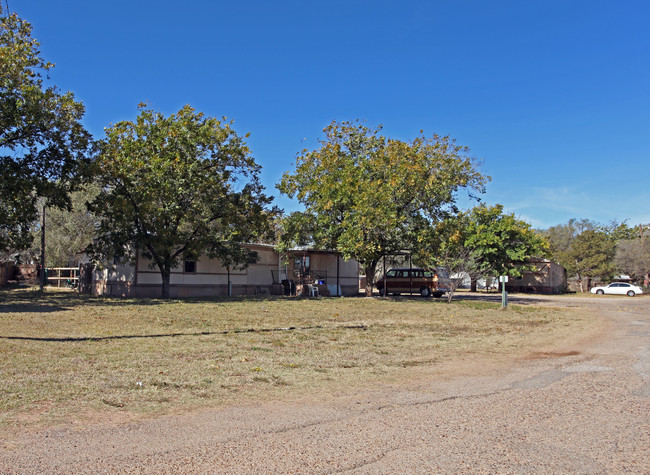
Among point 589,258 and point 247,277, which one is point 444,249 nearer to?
point 247,277

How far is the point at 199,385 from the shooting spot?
682 cm

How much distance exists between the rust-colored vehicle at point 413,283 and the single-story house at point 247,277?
7.59 feet

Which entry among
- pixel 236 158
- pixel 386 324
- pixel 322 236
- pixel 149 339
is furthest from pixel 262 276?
pixel 149 339

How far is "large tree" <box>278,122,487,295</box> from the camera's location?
25.0 metres

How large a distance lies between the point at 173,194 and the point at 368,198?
30.0ft

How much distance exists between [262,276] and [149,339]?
19931 millimetres

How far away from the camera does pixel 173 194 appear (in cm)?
2294

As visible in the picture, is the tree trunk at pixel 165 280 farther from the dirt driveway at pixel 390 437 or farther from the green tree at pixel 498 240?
the green tree at pixel 498 240

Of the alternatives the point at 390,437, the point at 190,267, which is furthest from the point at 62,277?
the point at 390,437

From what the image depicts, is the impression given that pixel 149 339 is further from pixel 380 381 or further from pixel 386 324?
pixel 386 324

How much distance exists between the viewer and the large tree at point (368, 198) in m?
25.0

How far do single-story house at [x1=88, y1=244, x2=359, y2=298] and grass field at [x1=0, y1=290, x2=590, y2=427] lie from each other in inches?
297

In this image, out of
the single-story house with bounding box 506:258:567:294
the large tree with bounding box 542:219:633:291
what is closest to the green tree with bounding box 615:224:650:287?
the large tree with bounding box 542:219:633:291

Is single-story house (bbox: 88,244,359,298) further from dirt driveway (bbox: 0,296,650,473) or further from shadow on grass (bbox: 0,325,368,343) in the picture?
dirt driveway (bbox: 0,296,650,473)
